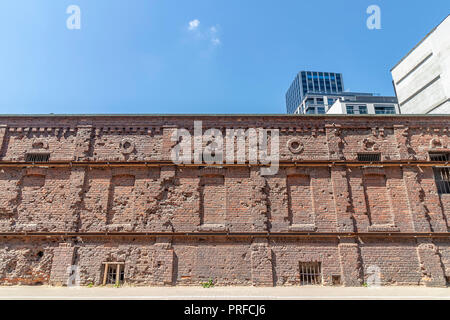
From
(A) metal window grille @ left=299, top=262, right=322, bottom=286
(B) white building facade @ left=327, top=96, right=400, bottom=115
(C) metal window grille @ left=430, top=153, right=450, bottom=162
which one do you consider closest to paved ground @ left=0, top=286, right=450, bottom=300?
(A) metal window grille @ left=299, top=262, right=322, bottom=286

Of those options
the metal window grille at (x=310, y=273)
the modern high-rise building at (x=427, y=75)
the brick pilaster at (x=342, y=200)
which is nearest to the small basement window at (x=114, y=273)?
the metal window grille at (x=310, y=273)

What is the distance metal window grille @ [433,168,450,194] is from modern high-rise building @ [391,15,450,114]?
6942mm

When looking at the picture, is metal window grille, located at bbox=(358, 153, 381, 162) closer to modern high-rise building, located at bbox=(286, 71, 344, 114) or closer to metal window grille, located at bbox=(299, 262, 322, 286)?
metal window grille, located at bbox=(299, 262, 322, 286)

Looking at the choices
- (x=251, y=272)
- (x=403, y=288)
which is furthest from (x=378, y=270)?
(x=251, y=272)

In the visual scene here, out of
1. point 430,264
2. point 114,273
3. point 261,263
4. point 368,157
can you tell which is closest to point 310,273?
point 261,263

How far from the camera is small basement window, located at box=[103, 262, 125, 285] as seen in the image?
11.5 meters

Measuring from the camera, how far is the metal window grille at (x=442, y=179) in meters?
12.7

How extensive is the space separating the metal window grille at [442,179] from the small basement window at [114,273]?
14194mm

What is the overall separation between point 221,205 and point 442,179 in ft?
32.9

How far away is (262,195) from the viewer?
12344mm

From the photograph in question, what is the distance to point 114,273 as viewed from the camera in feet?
38.3
